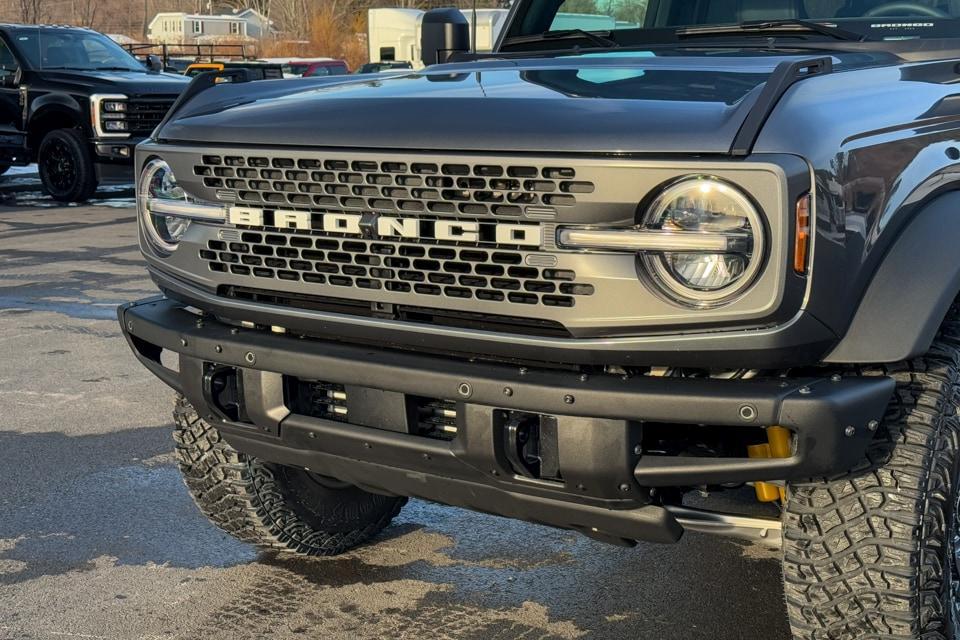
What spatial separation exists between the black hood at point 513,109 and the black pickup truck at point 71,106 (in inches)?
410

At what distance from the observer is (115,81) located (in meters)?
13.6

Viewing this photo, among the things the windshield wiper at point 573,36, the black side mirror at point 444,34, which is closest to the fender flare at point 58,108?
the black side mirror at point 444,34

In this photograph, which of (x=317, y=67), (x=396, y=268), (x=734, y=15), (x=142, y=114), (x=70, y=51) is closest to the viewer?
(x=396, y=268)

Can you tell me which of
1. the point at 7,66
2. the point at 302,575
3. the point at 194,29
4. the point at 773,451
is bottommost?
the point at 302,575

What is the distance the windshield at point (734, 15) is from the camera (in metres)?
3.83

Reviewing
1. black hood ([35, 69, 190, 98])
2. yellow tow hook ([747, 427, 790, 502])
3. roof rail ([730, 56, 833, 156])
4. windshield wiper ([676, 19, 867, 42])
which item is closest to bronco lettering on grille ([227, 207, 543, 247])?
roof rail ([730, 56, 833, 156])

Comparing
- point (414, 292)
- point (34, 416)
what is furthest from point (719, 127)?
point (34, 416)

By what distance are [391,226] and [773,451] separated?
94 centimetres

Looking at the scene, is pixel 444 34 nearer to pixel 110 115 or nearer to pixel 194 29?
pixel 110 115

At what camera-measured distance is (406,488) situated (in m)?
3.03

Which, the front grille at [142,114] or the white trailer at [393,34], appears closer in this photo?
the front grille at [142,114]

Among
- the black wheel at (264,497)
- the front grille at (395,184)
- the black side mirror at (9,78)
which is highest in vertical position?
the black side mirror at (9,78)

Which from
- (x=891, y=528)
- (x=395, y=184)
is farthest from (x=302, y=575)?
(x=891, y=528)

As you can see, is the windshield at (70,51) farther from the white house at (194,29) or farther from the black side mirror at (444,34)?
the white house at (194,29)
